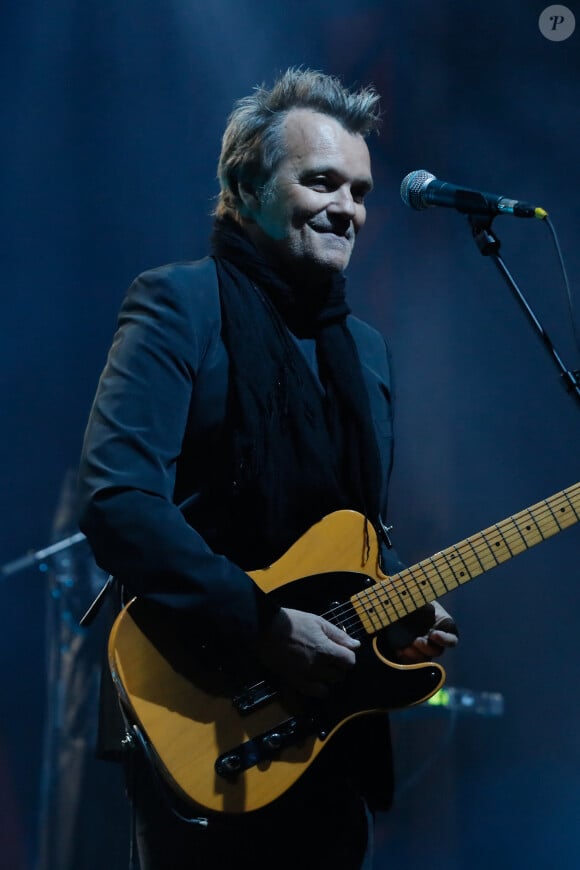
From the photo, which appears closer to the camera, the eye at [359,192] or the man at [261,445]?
the man at [261,445]

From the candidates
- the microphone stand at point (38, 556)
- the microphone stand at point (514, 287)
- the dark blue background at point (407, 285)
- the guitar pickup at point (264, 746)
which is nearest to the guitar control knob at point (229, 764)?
the guitar pickup at point (264, 746)

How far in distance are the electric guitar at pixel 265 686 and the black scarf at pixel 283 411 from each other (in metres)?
0.09

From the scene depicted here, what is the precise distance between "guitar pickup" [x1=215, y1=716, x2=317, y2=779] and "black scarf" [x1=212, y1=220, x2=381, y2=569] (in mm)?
322

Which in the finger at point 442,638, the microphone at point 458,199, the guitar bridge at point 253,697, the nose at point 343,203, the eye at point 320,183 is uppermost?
the eye at point 320,183

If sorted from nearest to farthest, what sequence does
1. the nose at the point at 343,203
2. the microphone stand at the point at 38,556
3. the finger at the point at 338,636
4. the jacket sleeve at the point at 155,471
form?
1. the jacket sleeve at the point at 155,471
2. the finger at the point at 338,636
3. the nose at the point at 343,203
4. the microphone stand at the point at 38,556

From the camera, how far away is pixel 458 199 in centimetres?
184

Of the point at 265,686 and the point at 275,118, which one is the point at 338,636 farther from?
the point at 275,118

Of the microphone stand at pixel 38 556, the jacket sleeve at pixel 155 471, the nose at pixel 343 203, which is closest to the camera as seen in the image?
the jacket sleeve at pixel 155 471

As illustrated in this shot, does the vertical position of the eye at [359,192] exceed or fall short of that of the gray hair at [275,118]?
it falls short

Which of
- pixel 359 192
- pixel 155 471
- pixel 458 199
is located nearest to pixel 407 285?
pixel 359 192

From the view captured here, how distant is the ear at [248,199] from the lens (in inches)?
84.6

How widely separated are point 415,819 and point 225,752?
2.68m

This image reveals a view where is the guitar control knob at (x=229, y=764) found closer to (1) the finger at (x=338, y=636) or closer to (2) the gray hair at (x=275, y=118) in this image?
(1) the finger at (x=338, y=636)

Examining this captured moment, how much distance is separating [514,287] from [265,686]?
926 millimetres
